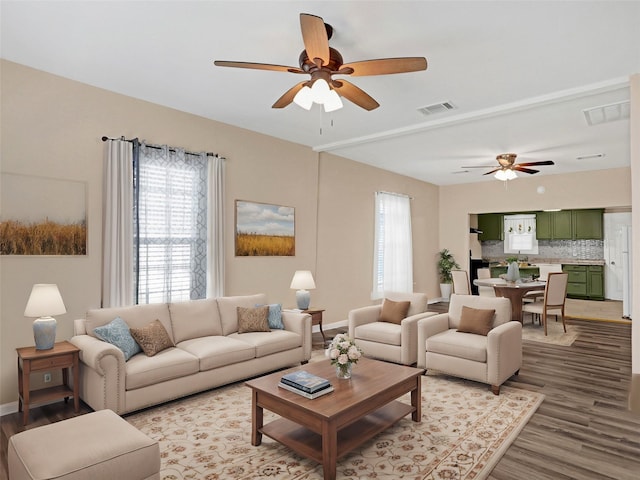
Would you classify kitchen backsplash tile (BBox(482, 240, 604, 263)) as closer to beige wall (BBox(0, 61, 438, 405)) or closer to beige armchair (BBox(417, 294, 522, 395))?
beige wall (BBox(0, 61, 438, 405))

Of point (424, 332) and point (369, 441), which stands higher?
point (424, 332)

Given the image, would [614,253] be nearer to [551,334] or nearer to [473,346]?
Answer: [551,334]

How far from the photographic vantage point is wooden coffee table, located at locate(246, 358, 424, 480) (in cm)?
250

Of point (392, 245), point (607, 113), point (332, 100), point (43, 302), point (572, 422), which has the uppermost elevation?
point (607, 113)

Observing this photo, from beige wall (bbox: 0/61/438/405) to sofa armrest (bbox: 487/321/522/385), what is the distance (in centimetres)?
306

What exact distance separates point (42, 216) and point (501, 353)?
A: 462 centimetres

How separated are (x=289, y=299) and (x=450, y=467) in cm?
374

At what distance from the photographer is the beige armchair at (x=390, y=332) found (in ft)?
15.3

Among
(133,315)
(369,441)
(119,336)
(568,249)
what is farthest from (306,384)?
(568,249)

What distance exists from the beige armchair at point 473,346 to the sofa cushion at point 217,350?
6.43 ft

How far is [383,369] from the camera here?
335cm

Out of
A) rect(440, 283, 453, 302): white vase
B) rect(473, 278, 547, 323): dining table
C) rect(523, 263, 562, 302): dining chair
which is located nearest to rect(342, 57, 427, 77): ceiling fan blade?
rect(473, 278, 547, 323): dining table

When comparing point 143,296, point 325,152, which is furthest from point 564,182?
point 143,296

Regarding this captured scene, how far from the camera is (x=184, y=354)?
3.75m
